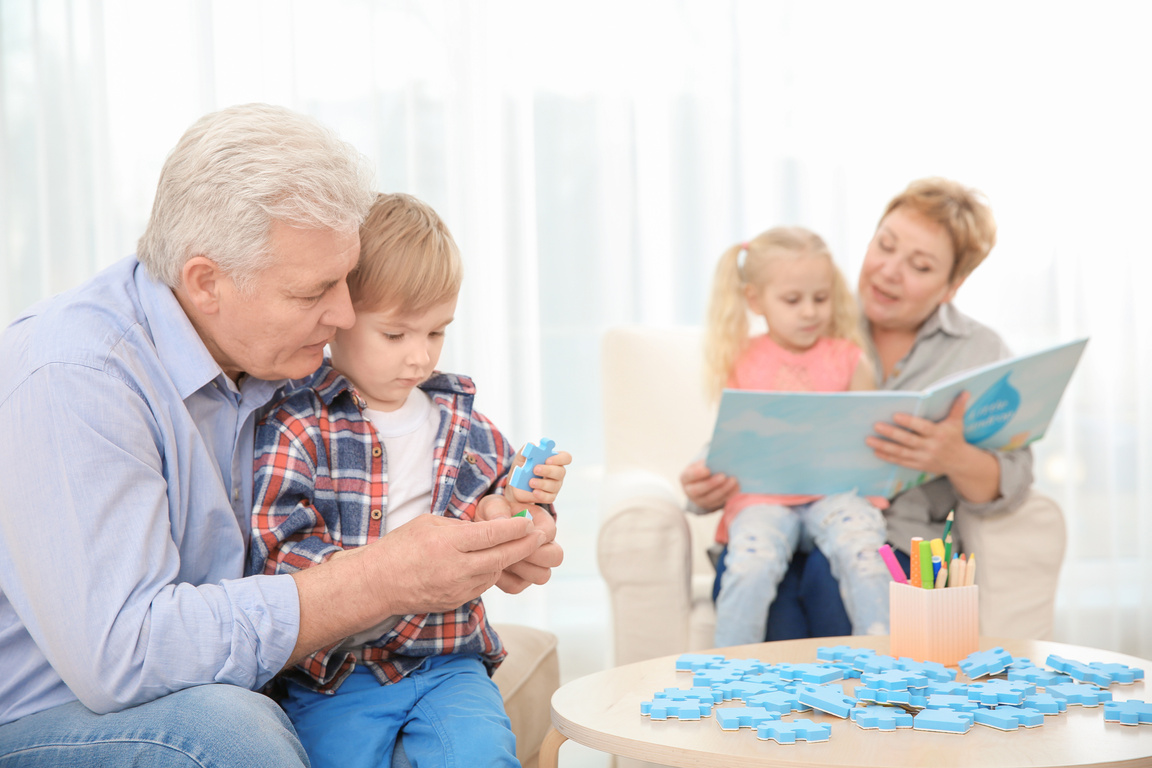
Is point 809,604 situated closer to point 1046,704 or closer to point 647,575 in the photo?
point 647,575

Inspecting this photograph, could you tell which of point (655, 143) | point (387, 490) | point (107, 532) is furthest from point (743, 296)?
point (107, 532)

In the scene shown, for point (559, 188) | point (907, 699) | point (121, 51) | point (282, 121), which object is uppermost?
point (121, 51)

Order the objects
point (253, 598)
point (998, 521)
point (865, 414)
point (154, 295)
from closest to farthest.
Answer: point (253, 598), point (154, 295), point (865, 414), point (998, 521)

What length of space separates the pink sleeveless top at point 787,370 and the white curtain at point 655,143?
864 mm

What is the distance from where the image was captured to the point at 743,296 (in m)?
2.24

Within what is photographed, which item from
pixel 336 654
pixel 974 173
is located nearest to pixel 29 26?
pixel 336 654

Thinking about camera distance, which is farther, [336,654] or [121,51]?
[121,51]

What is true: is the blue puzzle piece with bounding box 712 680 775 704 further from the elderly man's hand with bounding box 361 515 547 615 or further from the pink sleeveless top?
the pink sleeveless top

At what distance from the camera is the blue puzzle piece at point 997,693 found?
110 centimetres

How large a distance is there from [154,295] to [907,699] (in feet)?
3.28

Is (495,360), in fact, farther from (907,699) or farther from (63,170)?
(907,699)

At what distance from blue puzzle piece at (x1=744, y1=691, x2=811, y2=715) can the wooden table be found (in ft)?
0.05

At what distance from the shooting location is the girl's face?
6.91 feet

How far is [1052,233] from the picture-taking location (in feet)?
10.0
